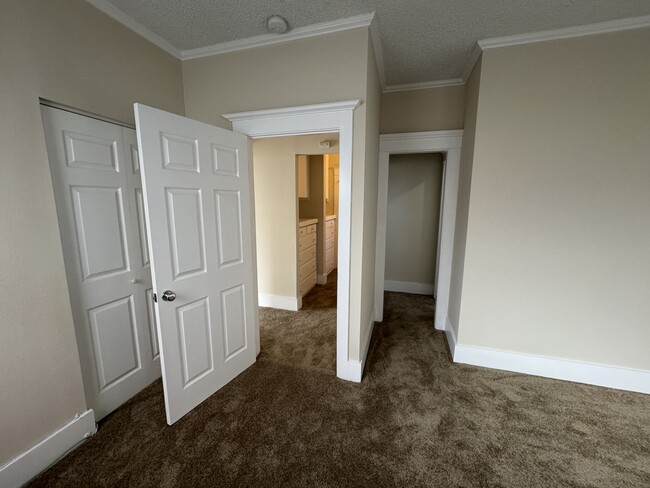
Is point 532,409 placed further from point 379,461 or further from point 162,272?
point 162,272

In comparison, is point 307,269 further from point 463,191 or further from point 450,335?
point 463,191

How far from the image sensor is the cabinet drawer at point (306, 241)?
370cm

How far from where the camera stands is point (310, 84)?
1884mm

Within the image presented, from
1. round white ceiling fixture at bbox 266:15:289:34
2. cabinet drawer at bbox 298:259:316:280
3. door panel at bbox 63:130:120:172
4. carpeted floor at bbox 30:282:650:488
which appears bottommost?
carpeted floor at bbox 30:282:650:488

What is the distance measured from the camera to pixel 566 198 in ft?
6.56

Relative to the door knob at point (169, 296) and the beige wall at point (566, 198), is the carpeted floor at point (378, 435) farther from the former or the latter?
the door knob at point (169, 296)

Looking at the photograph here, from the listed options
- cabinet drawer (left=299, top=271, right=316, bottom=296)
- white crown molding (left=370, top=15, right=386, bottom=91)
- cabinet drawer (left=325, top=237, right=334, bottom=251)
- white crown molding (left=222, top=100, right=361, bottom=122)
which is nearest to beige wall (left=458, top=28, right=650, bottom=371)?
white crown molding (left=370, top=15, right=386, bottom=91)

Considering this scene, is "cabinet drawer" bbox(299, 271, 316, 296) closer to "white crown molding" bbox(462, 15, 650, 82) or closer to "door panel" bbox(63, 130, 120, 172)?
"door panel" bbox(63, 130, 120, 172)

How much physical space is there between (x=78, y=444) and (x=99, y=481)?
36 cm

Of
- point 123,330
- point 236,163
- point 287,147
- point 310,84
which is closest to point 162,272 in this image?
point 123,330

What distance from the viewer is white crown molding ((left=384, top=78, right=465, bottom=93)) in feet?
8.57

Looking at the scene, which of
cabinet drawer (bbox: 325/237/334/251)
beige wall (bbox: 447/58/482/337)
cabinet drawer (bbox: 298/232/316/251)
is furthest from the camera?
cabinet drawer (bbox: 325/237/334/251)

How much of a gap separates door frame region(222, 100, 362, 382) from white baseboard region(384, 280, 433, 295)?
2381 millimetres

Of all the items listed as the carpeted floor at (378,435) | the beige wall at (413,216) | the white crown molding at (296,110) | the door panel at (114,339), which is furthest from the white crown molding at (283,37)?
the carpeted floor at (378,435)
